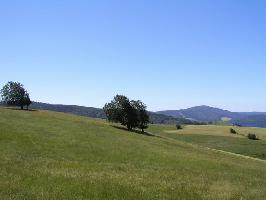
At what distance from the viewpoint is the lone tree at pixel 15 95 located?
119812mm

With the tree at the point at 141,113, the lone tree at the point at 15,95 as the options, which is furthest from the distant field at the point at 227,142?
the lone tree at the point at 15,95

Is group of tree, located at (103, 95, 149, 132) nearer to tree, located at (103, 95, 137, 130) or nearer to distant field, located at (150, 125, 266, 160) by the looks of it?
tree, located at (103, 95, 137, 130)

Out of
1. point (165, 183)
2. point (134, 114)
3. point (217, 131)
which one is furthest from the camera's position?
point (217, 131)

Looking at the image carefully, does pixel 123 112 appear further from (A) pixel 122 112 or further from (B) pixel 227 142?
(B) pixel 227 142

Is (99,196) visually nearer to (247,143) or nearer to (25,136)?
(25,136)

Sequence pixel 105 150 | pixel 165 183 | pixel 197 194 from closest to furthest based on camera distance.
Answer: pixel 197 194
pixel 165 183
pixel 105 150

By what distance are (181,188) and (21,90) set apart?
339ft

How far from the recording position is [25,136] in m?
50.9

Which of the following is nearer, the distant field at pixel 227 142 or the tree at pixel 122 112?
the distant field at pixel 227 142

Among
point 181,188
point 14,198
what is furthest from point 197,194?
point 14,198

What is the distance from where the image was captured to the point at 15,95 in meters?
120

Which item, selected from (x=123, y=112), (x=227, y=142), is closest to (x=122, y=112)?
(x=123, y=112)

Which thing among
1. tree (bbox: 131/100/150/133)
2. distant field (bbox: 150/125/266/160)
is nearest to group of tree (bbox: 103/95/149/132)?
tree (bbox: 131/100/150/133)

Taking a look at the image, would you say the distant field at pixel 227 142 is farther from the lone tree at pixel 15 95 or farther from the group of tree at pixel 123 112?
the lone tree at pixel 15 95
